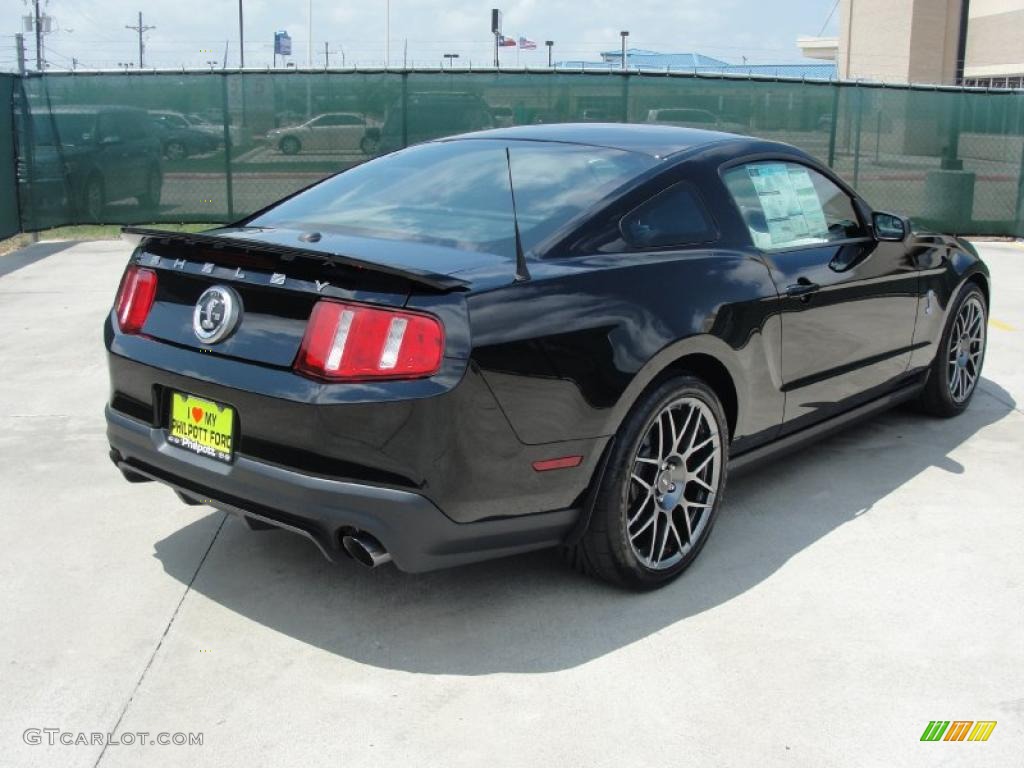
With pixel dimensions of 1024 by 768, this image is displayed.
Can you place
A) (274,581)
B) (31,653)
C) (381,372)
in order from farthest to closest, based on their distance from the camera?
(274,581) → (31,653) → (381,372)

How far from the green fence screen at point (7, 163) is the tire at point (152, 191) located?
5.16 ft

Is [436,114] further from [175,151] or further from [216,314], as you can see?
[216,314]

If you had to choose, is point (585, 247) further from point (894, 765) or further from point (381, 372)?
point (894, 765)

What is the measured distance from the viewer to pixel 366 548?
306cm

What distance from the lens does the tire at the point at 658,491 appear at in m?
3.45

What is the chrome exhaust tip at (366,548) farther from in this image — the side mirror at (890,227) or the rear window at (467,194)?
the side mirror at (890,227)

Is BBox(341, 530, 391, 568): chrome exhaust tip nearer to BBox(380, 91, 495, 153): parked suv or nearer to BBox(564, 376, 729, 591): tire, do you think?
BBox(564, 376, 729, 591): tire

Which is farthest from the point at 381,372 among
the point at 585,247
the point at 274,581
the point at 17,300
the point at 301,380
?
the point at 17,300

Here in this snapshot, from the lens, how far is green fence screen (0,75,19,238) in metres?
12.5

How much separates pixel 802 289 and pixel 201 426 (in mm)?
2323

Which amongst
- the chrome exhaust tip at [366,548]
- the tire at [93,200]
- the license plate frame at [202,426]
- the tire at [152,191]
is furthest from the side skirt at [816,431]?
the tire at [93,200]

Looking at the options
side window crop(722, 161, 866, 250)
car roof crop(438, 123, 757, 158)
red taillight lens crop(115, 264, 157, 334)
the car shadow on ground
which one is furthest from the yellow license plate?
side window crop(722, 161, 866, 250)

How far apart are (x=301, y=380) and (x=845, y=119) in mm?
12802

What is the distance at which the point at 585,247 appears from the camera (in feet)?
11.5
